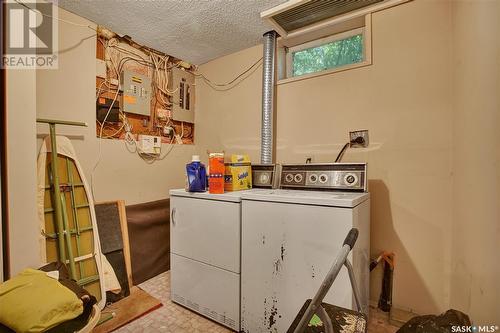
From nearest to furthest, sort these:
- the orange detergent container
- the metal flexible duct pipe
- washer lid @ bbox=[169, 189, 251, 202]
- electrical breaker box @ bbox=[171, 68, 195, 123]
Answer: washer lid @ bbox=[169, 189, 251, 202] → the orange detergent container → the metal flexible duct pipe → electrical breaker box @ bbox=[171, 68, 195, 123]

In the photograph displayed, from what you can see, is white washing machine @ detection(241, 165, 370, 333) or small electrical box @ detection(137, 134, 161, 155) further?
small electrical box @ detection(137, 134, 161, 155)

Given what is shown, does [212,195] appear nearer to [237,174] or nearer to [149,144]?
[237,174]

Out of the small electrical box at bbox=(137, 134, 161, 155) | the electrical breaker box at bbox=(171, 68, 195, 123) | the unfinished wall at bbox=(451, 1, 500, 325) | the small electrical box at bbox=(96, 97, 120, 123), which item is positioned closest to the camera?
the unfinished wall at bbox=(451, 1, 500, 325)

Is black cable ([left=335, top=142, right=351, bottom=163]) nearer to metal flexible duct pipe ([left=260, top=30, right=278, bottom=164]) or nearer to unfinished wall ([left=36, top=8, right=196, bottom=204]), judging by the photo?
metal flexible duct pipe ([left=260, top=30, right=278, bottom=164])

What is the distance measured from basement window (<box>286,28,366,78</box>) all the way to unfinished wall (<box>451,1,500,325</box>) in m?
0.65

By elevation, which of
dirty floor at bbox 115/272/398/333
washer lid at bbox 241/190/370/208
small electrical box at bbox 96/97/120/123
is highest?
small electrical box at bbox 96/97/120/123

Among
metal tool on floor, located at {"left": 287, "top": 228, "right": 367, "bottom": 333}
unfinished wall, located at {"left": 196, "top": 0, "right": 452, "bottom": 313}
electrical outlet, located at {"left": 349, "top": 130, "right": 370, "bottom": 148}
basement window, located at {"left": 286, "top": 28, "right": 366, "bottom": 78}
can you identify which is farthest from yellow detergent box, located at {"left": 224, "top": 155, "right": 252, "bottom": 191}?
basement window, located at {"left": 286, "top": 28, "right": 366, "bottom": 78}

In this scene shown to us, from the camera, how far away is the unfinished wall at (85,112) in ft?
5.86

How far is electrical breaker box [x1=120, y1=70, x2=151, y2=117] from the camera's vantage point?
2.22 m

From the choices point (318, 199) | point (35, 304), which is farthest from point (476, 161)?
point (35, 304)

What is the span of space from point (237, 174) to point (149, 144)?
1.11m

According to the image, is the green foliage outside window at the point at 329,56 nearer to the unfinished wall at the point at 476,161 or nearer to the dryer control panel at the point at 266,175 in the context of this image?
the unfinished wall at the point at 476,161

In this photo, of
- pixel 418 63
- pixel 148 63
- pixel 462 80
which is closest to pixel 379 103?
pixel 418 63

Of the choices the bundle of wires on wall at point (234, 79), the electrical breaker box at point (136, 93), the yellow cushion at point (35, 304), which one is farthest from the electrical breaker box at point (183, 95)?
the yellow cushion at point (35, 304)
